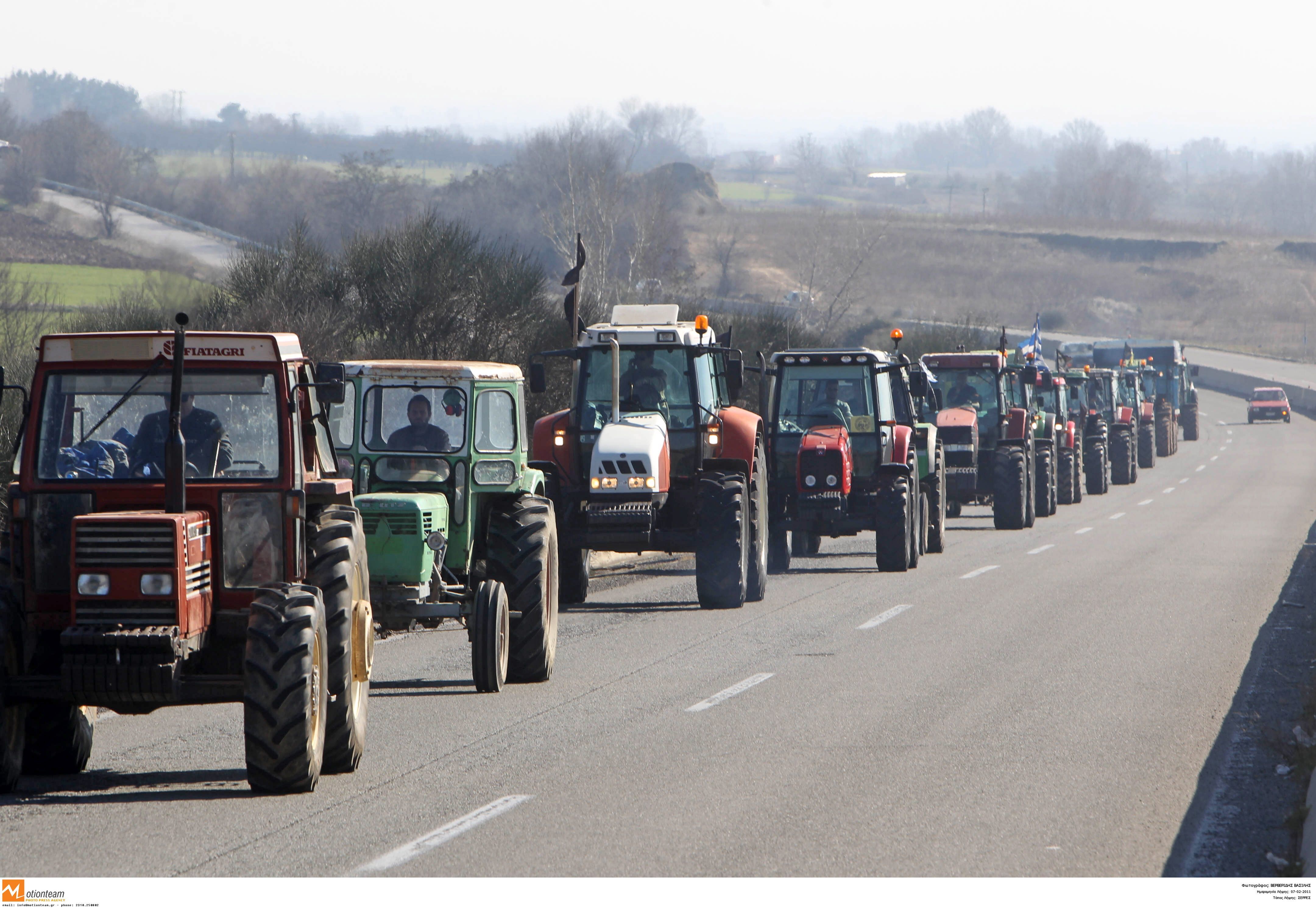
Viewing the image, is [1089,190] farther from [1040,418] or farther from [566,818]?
[566,818]

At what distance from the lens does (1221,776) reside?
8594mm

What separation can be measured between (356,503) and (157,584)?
3068 millimetres

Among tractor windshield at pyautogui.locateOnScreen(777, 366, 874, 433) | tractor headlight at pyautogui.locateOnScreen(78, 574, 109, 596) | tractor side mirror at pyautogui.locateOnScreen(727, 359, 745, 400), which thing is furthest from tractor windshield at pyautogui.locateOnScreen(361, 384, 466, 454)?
tractor windshield at pyautogui.locateOnScreen(777, 366, 874, 433)

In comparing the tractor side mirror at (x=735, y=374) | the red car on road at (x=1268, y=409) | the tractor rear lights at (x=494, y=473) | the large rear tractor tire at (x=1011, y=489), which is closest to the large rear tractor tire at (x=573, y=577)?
the tractor side mirror at (x=735, y=374)

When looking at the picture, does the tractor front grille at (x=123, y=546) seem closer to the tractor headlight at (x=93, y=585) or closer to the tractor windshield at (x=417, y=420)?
the tractor headlight at (x=93, y=585)

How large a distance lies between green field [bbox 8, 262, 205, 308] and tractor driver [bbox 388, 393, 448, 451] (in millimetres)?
15588

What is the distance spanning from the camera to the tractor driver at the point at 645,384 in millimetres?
16703

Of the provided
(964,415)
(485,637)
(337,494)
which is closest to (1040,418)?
(964,415)

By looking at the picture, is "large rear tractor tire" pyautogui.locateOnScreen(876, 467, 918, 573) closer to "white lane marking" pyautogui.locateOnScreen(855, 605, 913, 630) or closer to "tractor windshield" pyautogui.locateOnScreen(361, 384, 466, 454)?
"white lane marking" pyautogui.locateOnScreen(855, 605, 913, 630)

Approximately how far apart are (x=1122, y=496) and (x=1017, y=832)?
31.0m

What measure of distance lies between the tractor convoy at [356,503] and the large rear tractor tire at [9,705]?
0.04 feet

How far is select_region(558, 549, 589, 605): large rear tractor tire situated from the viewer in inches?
666

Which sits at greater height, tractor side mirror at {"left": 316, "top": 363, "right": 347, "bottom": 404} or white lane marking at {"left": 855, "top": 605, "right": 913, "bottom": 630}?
tractor side mirror at {"left": 316, "top": 363, "right": 347, "bottom": 404}

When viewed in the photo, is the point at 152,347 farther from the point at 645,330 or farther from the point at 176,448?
the point at 645,330
